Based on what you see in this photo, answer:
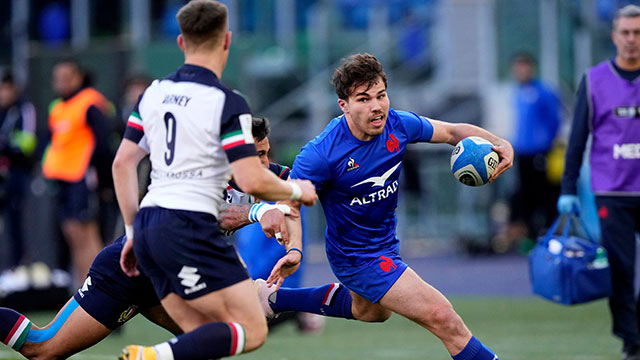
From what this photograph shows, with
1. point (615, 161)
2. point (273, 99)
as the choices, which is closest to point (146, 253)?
point (615, 161)

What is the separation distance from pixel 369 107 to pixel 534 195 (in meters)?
9.86

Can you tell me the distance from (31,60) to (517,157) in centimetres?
729

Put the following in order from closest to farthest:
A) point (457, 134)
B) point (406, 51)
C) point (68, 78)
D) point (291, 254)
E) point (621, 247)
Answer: point (291, 254), point (457, 134), point (621, 247), point (68, 78), point (406, 51)

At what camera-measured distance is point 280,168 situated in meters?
6.79

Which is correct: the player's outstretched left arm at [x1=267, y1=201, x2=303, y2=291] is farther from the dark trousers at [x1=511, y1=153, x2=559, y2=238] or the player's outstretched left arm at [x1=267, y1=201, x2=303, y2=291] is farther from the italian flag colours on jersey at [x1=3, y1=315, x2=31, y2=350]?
the dark trousers at [x1=511, y1=153, x2=559, y2=238]

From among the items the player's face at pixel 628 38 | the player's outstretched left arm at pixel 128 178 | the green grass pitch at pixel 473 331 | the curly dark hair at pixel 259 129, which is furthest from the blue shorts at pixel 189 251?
the player's face at pixel 628 38

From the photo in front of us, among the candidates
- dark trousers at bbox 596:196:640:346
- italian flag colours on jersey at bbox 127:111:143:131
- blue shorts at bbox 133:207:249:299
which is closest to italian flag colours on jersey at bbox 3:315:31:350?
blue shorts at bbox 133:207:249:299

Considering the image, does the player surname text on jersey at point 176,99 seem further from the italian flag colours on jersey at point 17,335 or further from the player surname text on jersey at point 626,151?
the player surname text on jersey at point 626,151

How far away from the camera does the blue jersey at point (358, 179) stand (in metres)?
6.29

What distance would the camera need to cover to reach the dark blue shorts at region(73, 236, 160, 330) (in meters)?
5.95

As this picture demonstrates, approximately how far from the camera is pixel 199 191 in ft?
17.0

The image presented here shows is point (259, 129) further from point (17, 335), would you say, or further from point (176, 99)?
point (17, 335)

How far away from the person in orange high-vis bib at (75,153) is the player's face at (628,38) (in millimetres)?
5653

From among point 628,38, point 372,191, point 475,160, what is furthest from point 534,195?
point 372,191
